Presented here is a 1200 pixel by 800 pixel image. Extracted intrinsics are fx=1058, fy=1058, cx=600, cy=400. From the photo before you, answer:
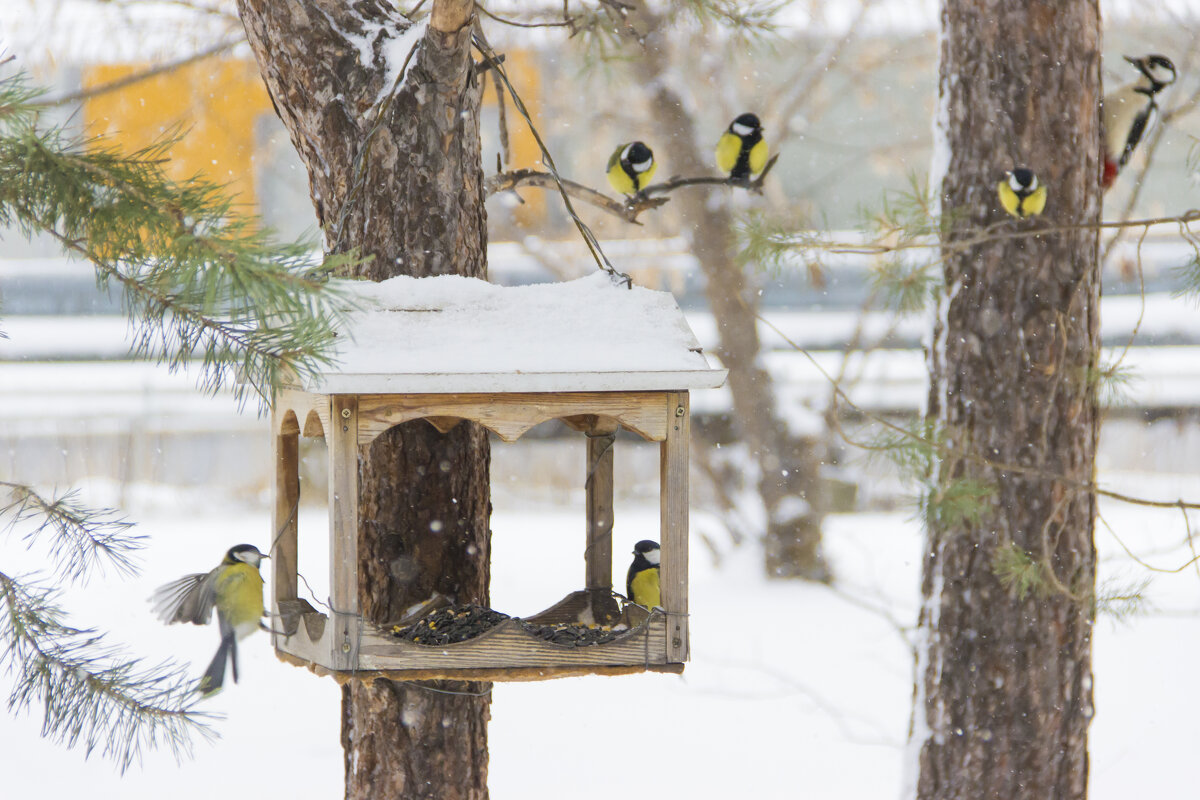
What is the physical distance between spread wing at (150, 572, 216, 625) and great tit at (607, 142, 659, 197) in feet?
3.96

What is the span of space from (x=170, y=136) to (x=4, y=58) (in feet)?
0.55

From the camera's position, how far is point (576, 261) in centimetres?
636

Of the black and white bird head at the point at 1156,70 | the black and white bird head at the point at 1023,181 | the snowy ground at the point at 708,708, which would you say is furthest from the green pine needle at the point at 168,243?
the snowy ground at the point at 708,708

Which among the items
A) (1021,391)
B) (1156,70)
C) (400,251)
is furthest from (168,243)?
(1156,70)

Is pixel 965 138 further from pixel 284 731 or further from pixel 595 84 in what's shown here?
pixel 595 84

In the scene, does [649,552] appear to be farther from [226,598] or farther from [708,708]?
[708,708]

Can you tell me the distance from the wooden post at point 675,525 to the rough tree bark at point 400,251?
18.1 inches

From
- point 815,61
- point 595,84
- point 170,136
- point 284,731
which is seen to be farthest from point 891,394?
point 170,136

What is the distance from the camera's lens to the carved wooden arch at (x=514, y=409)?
1.38 meters

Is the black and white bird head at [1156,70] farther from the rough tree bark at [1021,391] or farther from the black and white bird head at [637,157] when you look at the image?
the black and white bird head at [637,157]

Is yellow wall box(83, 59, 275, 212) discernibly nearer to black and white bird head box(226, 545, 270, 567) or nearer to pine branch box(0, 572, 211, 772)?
black and white bird head box(226, 545, 270, 567)

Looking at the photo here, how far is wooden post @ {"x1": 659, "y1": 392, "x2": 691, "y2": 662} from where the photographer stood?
1.47 meters

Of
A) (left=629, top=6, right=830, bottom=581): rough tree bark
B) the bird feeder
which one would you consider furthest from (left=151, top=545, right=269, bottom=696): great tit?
(left=629, top=6, right=830, bottom=581): rough tree bark

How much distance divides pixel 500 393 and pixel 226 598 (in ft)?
2.16
